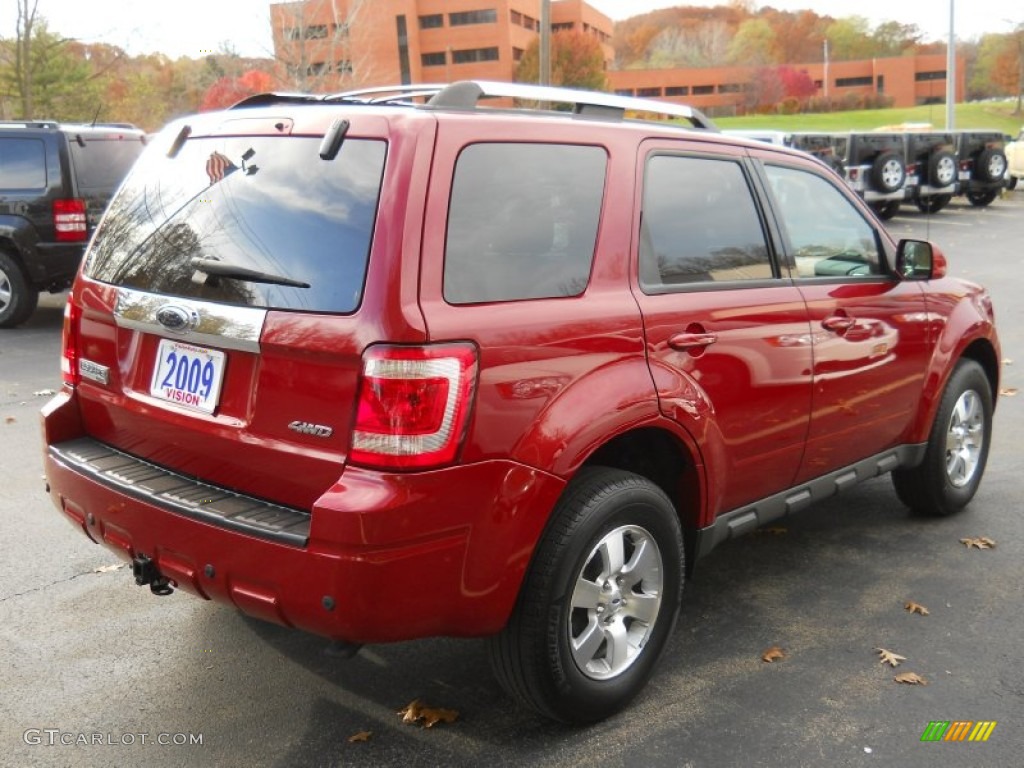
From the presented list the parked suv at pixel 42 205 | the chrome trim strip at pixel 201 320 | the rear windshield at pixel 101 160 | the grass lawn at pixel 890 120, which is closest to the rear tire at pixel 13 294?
the parked suv at pixel 42 205

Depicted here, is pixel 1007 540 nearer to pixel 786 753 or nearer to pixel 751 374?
pixel 751 374

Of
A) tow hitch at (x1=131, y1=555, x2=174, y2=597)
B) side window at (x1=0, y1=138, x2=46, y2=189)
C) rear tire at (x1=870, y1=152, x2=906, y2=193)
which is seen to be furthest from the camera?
rear tire at (x1=870, y1=152, x2=906, y2=193)

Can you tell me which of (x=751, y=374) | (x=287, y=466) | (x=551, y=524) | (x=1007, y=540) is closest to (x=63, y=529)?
(x=287, y=466)

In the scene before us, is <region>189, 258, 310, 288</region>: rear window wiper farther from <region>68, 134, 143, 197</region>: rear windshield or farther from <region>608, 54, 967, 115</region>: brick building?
<region>608, 54, 967, 115</region>: brick building

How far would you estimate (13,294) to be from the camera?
10.7m

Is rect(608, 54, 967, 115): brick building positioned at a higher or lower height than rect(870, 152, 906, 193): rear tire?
higher

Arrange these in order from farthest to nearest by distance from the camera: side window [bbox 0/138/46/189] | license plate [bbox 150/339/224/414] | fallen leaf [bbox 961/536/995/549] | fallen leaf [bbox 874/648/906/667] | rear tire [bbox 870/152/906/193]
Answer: rear tire [bbox 870/152/906/193] < side window [bbox 0/138/46/189] < fallen leaf [bbox 961/536/995/549] < fallen leaf [bbox 874/648/906/667] < license plate [bbox 150/339/224/414]

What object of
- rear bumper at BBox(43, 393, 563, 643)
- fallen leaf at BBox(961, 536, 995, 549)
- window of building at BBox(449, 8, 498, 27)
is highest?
window of building at BBox(449, 8, 498, 27)

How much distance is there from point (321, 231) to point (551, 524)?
1.08m

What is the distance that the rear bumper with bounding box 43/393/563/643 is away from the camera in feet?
8.50

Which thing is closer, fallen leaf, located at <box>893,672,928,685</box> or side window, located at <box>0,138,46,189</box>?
fallen leaf, located at <box>893,672,928,685</box>

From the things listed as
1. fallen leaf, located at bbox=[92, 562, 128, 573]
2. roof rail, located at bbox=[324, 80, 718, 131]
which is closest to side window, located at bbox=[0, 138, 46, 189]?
fallen leaf, located at bbox=[92, 562, 128, 573]

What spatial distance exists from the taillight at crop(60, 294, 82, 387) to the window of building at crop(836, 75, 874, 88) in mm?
133379

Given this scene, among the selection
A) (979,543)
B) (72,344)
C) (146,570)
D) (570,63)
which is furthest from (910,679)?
(570,63)
